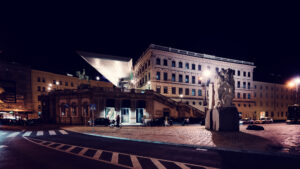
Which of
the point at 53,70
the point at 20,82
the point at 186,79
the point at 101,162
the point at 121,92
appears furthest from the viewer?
the point at 53,70

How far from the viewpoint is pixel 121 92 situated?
98.7 feet

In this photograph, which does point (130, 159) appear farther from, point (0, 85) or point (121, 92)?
point (0, 85)

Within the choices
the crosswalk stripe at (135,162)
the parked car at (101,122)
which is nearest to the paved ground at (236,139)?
the crosswalk stripe at (135,162)

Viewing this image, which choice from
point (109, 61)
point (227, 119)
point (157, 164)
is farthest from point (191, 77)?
point (157, 164)

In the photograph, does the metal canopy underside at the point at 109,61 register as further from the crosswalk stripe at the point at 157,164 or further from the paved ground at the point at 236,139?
the crosswalk stripe at the point at 157,164

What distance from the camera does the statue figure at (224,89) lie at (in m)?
17.0

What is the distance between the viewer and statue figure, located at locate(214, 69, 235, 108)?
55.7ft

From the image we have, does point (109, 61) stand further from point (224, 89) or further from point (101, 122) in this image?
point (224, 89)

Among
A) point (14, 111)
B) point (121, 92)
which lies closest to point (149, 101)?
point (121, 92)

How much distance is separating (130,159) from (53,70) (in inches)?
2806

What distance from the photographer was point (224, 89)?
17.4 meters

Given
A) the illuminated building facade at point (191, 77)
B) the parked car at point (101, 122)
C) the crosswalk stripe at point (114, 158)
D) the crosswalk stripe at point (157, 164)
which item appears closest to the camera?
the crosswalk stripe at point (157, 164)

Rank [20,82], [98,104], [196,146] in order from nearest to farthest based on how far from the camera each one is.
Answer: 1. [196,146]
2. [98,104]
3. [20,82]

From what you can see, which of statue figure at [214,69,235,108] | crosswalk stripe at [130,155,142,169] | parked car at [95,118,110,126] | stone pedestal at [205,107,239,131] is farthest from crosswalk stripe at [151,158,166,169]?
parked car at [95,118,110,126]
